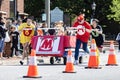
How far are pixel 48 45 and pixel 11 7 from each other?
14764mm

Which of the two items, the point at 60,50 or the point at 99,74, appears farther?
the point at 60,50

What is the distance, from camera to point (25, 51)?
66.0 feet

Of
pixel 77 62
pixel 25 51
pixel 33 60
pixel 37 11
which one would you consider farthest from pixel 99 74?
pixel 37 11

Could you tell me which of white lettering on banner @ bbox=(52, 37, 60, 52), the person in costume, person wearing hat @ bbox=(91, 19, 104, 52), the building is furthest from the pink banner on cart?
the building

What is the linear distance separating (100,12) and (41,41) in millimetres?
47303

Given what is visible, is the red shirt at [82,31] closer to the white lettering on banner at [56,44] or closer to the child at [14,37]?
the white lettering on banner at [56,44]

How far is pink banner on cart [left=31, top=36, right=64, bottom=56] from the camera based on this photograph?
1936cm

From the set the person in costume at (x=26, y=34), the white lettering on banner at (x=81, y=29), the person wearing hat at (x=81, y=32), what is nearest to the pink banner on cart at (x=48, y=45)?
the person in costume at (x=26, y=34)

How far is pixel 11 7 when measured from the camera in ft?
111

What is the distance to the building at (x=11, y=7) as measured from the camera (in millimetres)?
32125

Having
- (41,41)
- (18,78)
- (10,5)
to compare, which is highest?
(10,5)

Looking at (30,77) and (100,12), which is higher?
(100,12)

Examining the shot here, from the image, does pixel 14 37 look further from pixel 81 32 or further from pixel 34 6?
pixel 34 6

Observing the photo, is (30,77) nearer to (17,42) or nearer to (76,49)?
(76,49)
